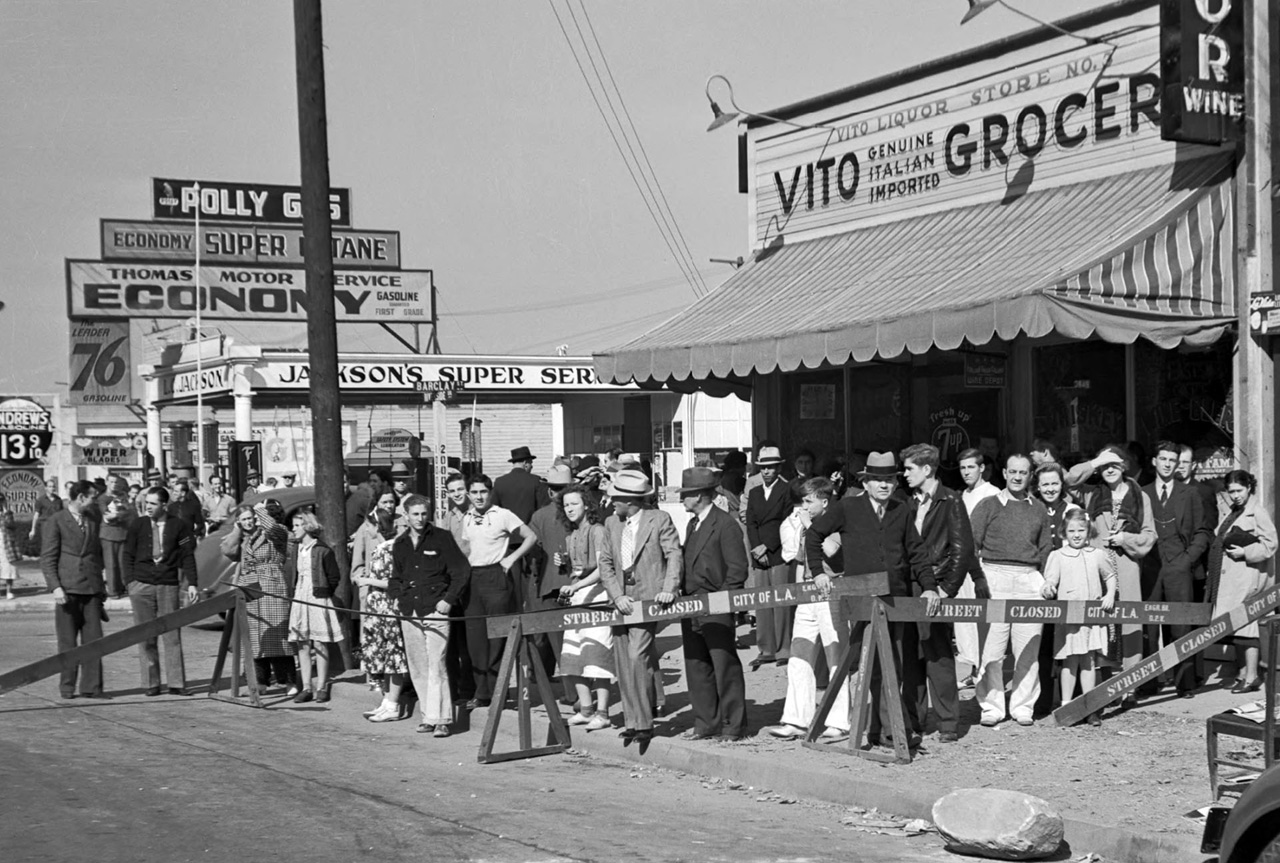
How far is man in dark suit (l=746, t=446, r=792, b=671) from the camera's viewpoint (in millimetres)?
13234

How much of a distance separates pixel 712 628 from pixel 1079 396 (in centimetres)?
566

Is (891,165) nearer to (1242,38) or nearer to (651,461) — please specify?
(1242,38)

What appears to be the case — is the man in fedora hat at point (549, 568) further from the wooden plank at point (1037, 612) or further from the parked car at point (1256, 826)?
the parked car at point (1256, 826)

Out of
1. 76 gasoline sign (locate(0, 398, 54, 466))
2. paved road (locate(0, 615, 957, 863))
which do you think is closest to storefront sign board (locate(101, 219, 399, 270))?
76 gasoline sign (locate(0, 398, 54, 466))

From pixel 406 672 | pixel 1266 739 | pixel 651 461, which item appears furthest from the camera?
pixel 651 461

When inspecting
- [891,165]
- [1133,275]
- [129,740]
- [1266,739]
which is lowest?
[129,740]

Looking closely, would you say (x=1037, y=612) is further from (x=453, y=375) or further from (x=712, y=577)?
(x=453, y=375)

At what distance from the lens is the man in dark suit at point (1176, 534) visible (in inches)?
426

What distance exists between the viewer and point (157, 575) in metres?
12.9

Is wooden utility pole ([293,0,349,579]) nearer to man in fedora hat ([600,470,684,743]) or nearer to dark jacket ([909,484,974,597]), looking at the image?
man in fedora hat ([600,470,684,743])

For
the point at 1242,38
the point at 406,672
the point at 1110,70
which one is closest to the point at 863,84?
the point at 1110,70

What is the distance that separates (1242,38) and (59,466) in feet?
114

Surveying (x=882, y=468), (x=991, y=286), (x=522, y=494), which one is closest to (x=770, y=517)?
(x=522, y=494)

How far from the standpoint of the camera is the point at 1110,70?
1339 cm
